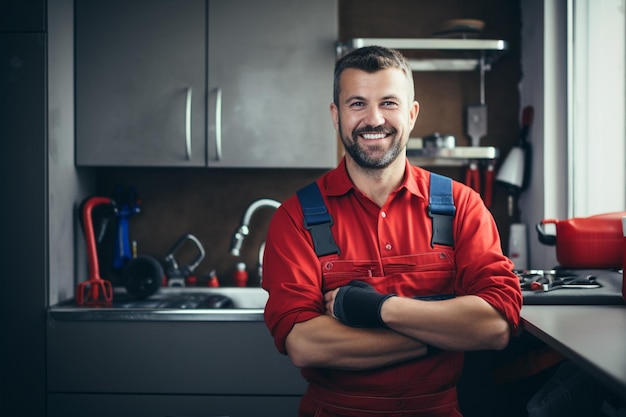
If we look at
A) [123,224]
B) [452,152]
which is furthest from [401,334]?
[123,224]

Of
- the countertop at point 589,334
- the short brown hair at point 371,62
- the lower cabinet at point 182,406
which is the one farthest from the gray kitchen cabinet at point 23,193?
the countertop at point 589,334

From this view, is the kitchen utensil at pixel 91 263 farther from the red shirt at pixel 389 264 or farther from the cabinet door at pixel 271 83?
the red shirt at pixel 389 264

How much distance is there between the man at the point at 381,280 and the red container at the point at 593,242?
19.0 inches

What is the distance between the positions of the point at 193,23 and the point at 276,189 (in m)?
0.83

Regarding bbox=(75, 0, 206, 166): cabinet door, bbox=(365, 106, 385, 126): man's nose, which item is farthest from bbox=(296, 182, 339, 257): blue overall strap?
bbox=(75, 0, 206, 166): cabinet door

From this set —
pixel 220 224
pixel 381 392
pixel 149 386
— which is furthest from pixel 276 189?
pixel 381 392

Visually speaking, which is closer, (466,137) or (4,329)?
(4,329)

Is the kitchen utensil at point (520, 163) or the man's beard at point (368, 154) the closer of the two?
the man's beard at point (368, 154)

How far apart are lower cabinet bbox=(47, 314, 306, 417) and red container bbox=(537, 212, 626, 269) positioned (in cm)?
103

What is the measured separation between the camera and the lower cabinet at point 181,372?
2150 mm

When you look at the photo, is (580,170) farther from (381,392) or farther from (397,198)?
(381,392)

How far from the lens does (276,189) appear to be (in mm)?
2801

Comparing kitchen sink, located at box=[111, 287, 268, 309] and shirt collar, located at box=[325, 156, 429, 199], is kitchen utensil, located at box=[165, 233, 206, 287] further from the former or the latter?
shirt collar, located at box=[325, 156, 429, 199]

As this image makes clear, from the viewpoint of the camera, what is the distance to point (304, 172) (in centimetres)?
279
